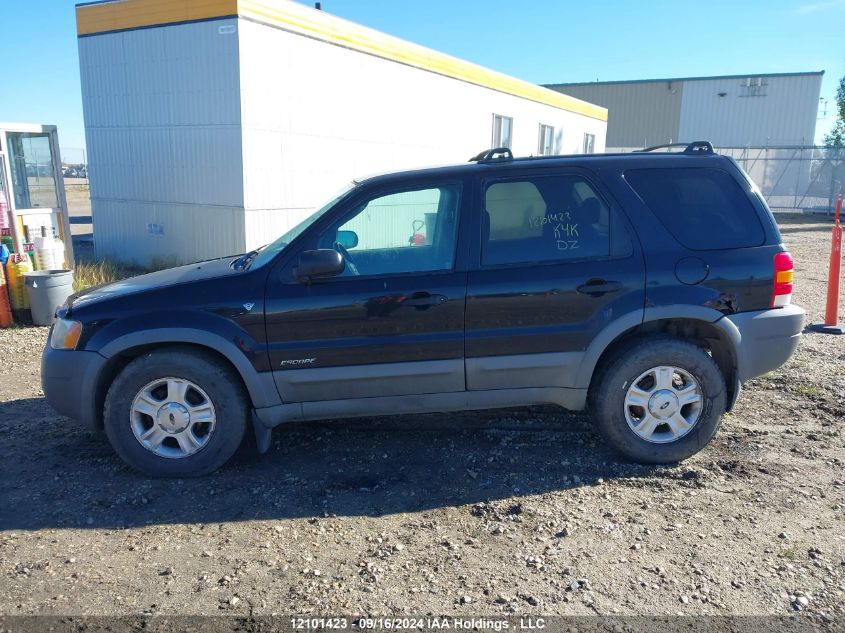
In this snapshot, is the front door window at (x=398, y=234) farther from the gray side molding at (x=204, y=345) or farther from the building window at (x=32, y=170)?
the building window at (x=32, y=170)

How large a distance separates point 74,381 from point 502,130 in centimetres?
1664

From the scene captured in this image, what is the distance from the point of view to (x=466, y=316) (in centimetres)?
416

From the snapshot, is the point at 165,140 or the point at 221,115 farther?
the point at 165,140

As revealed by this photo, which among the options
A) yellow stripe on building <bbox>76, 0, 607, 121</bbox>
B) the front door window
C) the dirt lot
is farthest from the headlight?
yellow stripe on building <bbox>76, 0, 607, 121</bbox>

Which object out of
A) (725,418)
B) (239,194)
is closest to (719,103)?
(239,194)

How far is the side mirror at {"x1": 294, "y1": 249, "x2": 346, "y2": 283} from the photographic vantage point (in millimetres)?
3988

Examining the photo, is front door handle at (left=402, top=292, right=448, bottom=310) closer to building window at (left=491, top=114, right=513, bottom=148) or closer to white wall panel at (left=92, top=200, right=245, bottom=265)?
white wall panel at (left=92, top=200, right=245, bottom=265)

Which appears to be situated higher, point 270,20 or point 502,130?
point 270,20

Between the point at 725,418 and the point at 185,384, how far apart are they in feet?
12.6

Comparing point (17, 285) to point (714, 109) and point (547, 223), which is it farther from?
point (714, 109)

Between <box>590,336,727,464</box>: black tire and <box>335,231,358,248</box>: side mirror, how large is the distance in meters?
1.77

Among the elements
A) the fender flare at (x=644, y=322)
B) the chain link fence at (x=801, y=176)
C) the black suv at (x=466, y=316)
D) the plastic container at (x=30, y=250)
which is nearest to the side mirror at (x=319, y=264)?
the black suv at (x=466, y=316)

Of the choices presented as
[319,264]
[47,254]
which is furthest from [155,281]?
[47,254]
